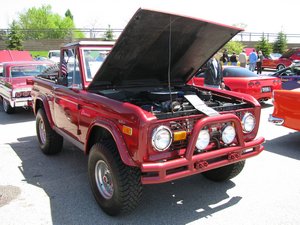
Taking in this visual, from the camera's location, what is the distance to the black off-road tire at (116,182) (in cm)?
324

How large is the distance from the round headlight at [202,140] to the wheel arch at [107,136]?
0.71m

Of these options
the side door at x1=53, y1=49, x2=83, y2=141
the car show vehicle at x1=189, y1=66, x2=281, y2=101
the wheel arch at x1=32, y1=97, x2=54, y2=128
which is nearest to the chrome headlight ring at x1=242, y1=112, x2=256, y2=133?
the side door at x1=53, y1=49, x2=83, y2=141

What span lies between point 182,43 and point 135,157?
2.03 metres

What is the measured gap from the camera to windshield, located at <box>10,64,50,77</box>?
944cm

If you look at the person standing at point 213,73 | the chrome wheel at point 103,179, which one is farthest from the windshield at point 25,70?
the chrome wheel at point 103,179

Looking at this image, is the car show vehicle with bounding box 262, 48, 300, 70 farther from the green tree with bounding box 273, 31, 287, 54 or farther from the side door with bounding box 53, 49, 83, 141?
the side door with bounding box 53, 49, 83, 141

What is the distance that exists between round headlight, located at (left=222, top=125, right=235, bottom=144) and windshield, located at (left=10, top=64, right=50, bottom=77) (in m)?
7.57

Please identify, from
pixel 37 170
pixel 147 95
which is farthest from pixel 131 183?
pixel 37 170

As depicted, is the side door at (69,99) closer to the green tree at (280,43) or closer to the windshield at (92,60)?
the windshield at (92,60)

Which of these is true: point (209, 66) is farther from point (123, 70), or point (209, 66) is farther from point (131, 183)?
point (131, 183)

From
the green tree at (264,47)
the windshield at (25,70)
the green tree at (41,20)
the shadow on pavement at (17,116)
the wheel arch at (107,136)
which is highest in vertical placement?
the green tree at (41,20)

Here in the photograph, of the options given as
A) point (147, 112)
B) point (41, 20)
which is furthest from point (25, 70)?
point (41, 20)

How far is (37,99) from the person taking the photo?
232 inches

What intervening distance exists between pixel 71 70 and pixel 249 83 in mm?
6014
